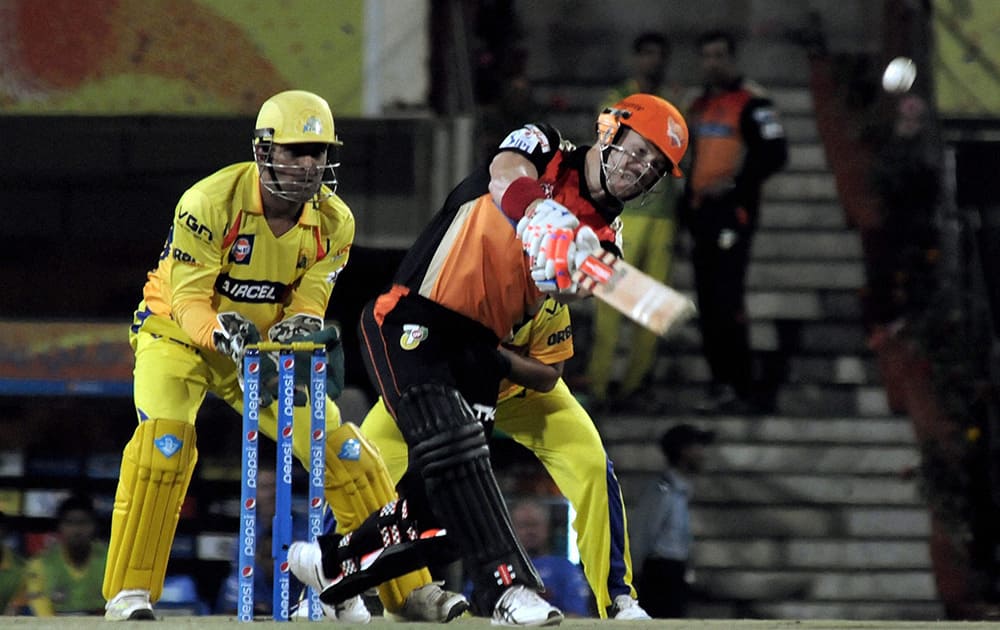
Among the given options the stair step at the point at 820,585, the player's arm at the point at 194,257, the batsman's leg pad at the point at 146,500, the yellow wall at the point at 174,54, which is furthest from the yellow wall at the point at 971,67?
the batsman's leg pad at the point at 146,500

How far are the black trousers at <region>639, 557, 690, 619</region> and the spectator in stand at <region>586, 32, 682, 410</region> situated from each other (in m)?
1.51

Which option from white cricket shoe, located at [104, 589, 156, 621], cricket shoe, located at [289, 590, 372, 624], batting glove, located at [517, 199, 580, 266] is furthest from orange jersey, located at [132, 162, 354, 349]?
batting glove, located at [517, 199, 580, 266]

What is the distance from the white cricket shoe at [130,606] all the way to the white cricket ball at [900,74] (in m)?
6.20

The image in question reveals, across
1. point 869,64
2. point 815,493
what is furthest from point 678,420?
point 869,64

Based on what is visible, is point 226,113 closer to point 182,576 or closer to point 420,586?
point 182,576

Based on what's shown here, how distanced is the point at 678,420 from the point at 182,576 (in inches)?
110

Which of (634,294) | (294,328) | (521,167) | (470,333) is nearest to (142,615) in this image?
(294,328)

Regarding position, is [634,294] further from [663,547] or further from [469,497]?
[663,547]

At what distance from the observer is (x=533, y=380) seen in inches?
261

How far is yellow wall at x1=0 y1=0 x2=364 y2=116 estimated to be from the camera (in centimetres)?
1013

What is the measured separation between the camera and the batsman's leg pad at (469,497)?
582 cm

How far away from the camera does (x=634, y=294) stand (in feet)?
17.7

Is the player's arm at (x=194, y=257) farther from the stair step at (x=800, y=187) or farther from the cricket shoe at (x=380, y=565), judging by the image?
the stair step at (x=800, y=187)

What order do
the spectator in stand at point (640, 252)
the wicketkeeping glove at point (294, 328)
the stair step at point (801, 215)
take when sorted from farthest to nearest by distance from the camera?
the stair step at point (801, 215), the spectator in stand at point (640, 252), the wicketkeeping glove at point (294, 328)
